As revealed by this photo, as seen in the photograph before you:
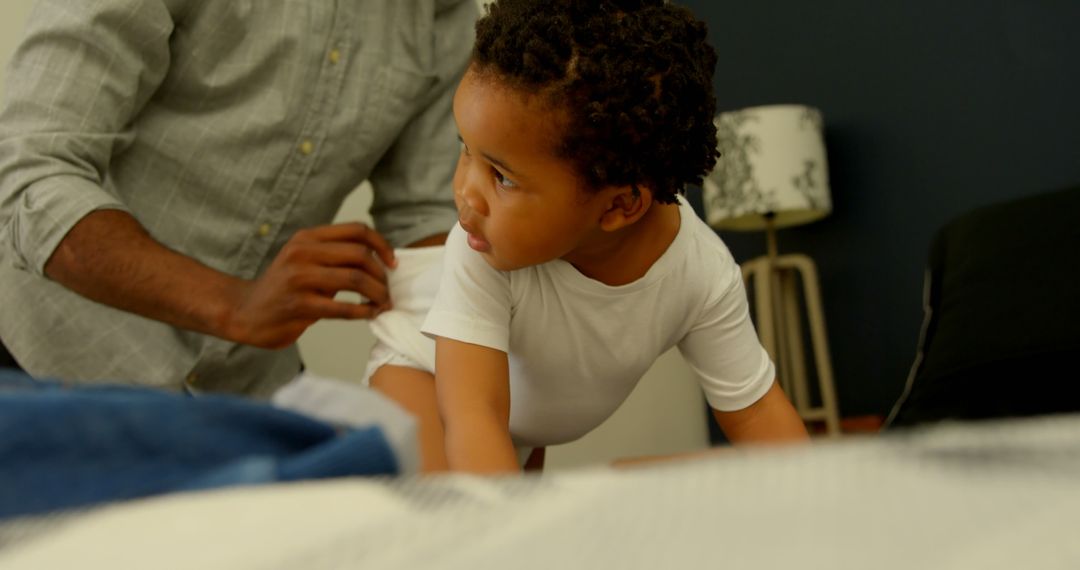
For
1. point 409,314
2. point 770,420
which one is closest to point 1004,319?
point 770,420

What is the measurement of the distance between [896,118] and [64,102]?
6.93ft

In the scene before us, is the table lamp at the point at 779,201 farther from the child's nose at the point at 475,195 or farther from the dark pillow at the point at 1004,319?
the child's nose at the point at 475,195

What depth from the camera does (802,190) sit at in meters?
2.52

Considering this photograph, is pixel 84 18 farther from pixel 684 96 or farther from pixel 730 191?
pixel 730 191

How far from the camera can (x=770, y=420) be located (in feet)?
3.62

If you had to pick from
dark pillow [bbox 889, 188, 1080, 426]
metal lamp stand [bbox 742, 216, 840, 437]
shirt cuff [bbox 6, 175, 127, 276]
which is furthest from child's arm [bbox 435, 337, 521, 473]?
metal lamp stand [bbox 742, 216, 840, 437]

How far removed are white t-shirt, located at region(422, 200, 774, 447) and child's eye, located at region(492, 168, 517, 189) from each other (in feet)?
0.37

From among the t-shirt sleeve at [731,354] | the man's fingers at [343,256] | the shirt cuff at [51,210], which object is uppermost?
the shirt cuff at [51,210]

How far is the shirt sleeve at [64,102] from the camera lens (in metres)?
1.19

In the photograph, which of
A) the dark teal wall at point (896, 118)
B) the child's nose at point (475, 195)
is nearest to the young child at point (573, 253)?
the child's nose at point (475, 195)

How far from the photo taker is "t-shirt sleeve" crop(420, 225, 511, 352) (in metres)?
0.96

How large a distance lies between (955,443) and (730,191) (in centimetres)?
236

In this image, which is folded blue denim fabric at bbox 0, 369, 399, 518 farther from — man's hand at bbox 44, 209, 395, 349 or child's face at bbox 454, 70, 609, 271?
man's hand at bbox 44, 209, 395, 349

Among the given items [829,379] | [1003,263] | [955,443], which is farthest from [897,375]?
[955,443]
